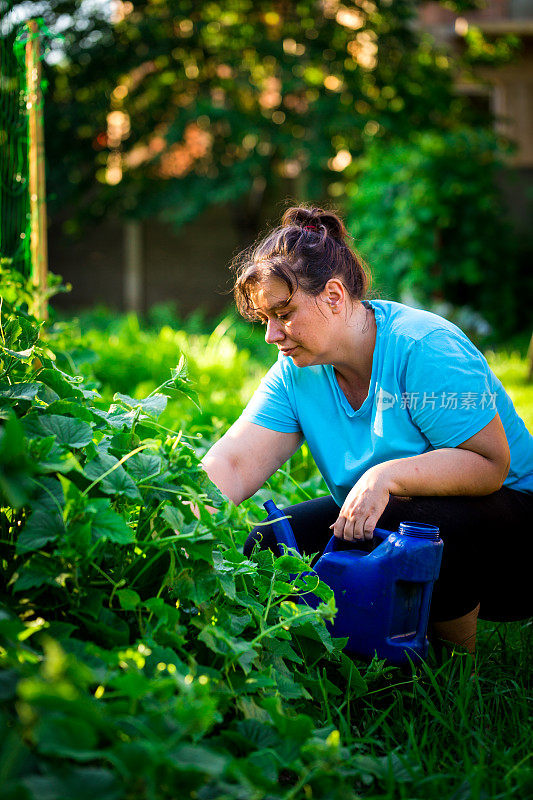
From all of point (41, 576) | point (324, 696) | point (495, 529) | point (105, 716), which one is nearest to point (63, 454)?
point (41, 576)

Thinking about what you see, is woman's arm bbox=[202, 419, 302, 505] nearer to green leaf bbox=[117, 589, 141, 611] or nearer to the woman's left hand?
the woman's left hand

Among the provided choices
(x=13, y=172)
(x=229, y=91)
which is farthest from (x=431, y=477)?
(x=229, y=91)

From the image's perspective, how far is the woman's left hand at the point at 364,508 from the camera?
1711mm

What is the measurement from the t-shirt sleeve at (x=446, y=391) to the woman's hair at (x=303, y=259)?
0.27 meters

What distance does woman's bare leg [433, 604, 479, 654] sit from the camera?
1.83 m

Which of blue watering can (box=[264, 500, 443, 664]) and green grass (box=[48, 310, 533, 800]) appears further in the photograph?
blue watering can (box=[264, 500, 443, 664])

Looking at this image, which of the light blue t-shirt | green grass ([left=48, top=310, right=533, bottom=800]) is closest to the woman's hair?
the light blue t-shirt

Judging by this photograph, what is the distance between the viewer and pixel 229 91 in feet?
34.6

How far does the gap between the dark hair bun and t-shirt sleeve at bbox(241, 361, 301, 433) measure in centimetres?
39

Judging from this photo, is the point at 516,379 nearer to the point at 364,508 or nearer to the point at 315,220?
the point at 315,220

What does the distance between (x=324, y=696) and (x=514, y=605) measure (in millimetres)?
650

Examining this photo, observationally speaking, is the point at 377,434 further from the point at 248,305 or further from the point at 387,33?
the point at 387,33

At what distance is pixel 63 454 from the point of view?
1.32m

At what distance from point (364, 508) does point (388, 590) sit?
0.19 m
